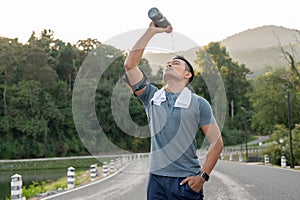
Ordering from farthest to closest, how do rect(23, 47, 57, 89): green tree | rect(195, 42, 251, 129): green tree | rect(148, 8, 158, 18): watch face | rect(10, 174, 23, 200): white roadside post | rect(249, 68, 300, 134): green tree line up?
rect(195, 42, 251, 129): green tree < rect(23, 47, 57, 89): green tree < rect(249, 68, 300, 134): green tree < rect(10, 174, 23, 200): white roadside post < rect(148, 8, 158, 18): watch face

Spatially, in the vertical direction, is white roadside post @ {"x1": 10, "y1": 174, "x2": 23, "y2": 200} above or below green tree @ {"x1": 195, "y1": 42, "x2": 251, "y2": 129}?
below

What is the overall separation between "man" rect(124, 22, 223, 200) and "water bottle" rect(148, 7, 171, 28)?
37 mm

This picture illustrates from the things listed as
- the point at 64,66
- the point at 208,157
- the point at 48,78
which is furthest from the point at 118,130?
the point at 64,66

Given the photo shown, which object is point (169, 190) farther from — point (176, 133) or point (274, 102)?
point (274, 102)

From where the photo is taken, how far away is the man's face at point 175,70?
11.9 ft

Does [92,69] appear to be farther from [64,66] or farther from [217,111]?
[64,66]

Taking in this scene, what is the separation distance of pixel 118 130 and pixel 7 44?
6433 cm

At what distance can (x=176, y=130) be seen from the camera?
139 inches

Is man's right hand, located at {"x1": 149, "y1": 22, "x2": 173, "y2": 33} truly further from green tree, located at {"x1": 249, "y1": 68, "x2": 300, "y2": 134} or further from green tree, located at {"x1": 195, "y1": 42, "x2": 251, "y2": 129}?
green tree, located at {"x1": 195, "y1": 42, "x2": 251, "y2": 129}

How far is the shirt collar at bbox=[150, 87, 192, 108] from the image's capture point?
357cm

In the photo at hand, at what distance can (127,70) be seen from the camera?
12.2 ft

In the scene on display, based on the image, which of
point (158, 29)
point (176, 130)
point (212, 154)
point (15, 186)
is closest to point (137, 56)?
point (158, 29)

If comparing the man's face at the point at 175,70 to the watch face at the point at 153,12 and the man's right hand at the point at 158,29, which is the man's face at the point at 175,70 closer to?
the man's right hand at the point at 158,29

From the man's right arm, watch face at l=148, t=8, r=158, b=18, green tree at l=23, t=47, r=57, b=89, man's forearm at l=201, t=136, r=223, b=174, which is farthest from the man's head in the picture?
green tree at l=23, t=47, r=57, b=89
